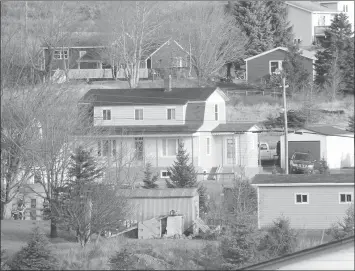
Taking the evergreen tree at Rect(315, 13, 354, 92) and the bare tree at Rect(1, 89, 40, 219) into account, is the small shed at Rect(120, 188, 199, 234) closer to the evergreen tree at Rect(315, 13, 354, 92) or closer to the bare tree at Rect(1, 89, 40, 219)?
the evergreen tree at Rect(315, 13, 354, 92)

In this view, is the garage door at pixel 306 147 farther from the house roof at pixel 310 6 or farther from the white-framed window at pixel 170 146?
the house roof at pixel 310 6

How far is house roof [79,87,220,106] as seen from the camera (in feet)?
52.7

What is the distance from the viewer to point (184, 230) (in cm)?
Answer: 1002

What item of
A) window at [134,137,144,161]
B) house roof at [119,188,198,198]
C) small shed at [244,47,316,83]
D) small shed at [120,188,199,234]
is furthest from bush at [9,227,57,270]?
window at [134,137,144,161]

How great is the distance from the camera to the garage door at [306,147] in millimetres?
7004

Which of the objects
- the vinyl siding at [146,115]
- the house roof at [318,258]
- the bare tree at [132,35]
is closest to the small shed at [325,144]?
the house roof at [318,258]

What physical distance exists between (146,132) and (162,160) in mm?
600

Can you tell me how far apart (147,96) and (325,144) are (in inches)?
428

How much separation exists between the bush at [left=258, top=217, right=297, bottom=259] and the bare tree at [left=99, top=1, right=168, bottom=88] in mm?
14852

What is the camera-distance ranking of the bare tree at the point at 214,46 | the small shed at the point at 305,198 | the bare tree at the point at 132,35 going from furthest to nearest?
the bare tree at the point at 132,35
the bare tree at the point at 214,46
the small shed at the point at 305,198

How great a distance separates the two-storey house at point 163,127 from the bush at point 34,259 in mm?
5368

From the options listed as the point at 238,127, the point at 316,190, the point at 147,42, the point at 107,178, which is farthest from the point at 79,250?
the point at 147,42

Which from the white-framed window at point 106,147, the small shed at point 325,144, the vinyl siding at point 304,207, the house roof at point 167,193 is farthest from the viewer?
the white-framed window at point 106,147

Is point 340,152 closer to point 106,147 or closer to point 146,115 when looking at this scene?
point 106,147
